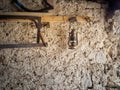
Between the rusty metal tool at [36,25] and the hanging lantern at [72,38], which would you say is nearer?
the rusty metal tool at [36,25]

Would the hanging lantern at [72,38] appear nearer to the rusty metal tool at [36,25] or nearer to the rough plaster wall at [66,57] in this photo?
the rough plaster wall at [66,57]

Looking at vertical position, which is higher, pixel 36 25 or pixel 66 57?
pixel 36 25

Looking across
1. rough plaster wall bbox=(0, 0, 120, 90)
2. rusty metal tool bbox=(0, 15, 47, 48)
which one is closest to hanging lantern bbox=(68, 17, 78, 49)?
rough plaster wall bbox=(0, 0, 120, 90)

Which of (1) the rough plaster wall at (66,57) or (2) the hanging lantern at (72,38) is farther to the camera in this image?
(2) the hanging lantern at (72,38)

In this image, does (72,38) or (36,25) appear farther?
(72,38)

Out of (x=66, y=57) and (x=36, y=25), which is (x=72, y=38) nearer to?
(x=66, y=57)

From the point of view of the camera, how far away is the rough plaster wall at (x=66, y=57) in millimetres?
2068

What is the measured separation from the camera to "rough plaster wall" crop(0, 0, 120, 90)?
207 cm

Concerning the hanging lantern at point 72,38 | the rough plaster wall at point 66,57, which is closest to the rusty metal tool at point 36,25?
the rough plaster wall at point 66,57

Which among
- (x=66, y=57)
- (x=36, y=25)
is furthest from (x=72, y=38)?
(x=36, y=25)

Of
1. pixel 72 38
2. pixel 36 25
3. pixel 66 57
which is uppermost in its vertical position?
pixel 36 25

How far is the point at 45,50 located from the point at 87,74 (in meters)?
0.58

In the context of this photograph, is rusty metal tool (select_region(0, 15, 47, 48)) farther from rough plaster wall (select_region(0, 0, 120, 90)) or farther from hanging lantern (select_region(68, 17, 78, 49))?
hanging lantern (select_region(68, 17, 78, 49))

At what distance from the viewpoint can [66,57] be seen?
2254mm
